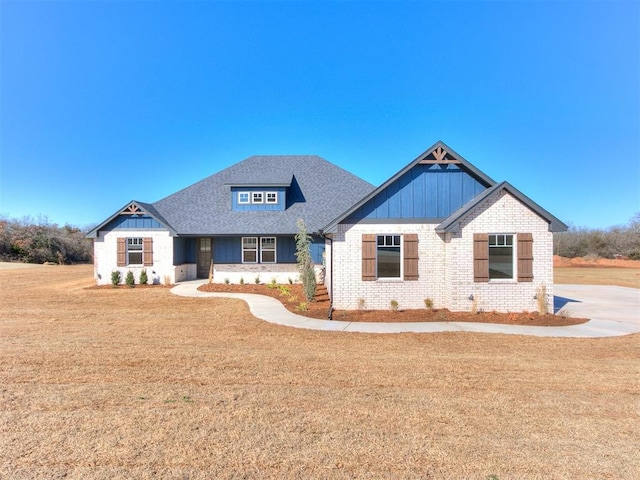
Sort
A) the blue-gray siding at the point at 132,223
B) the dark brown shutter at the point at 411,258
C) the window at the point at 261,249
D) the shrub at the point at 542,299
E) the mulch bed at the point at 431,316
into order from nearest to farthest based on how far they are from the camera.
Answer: the mulch bed at the point at 431,316 → the shrub at the point at 542,299 → the dark brown shutter at the point at 411,258 → the blue-gray siding at the point at 132,223 → the window at the point at 261,249

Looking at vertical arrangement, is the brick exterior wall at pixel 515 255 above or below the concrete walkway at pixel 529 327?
above

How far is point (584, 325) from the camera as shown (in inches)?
388

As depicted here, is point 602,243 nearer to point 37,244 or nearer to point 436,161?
point 436,161

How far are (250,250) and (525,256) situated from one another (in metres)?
13.7

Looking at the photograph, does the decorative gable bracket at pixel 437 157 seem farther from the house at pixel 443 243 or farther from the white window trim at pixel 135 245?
the white window trim at pixel 135 245

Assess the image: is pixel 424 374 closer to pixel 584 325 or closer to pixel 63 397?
pixel 63 397

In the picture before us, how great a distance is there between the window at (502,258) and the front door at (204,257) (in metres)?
15.6

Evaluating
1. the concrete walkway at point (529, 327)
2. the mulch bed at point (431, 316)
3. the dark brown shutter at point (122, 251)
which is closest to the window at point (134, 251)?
the dark brown shutter at point (122, 251)

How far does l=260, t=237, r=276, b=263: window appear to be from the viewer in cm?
1889

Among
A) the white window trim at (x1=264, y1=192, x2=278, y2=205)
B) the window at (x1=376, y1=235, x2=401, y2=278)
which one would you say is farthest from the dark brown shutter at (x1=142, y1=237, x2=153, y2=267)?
the window at (x1=376, y1=235, x2=401, y2=278)

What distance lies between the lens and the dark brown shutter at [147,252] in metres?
18.3

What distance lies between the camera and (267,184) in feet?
64.6

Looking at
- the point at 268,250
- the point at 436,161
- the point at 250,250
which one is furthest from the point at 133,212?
the point at 436,161

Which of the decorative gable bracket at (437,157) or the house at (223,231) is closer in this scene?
the decorative gable bracket at (437,157)
